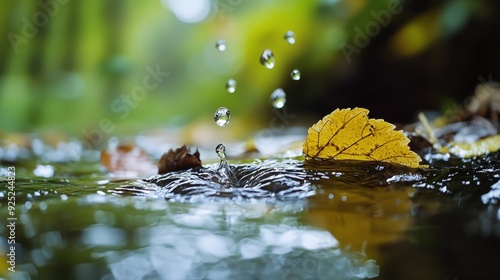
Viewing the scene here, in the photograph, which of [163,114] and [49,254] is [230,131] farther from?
[49,254]

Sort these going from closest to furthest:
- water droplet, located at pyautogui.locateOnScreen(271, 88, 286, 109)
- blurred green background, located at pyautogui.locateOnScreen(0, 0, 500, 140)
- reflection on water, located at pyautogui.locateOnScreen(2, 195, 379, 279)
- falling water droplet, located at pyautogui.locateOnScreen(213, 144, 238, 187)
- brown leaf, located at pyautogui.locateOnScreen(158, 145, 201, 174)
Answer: reflection on water, located at pyautogui.locateOnScreen(2, 195, 379, 279)
falling water droplet, located at pyautogui.locateOnScreen(213, 144, 238, 187)
brown leaf, located at pyautogui.locateOnScreen(158, 145, 201, 174)
water droplet, located at pyautogui.locateOnScreen(271, 88, 286, 109)
blurred green background, located at pyautogui.locateOnScreen(0, 0, 500, 140)

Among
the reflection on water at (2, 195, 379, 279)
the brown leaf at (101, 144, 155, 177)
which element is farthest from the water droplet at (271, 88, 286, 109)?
the reflection on water at (2, 195, 379, 279)

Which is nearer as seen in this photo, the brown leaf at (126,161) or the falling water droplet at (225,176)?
the falling water droplet at (225,176)

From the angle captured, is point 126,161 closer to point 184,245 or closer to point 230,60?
point 184,245

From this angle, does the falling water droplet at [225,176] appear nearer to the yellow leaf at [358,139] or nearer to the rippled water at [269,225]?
the rippled water at [269,225]

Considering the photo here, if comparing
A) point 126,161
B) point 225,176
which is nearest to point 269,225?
point 225,176

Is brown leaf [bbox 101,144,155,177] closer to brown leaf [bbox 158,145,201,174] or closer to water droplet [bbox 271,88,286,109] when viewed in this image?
brown leaf [bbox 158,145,201,174]

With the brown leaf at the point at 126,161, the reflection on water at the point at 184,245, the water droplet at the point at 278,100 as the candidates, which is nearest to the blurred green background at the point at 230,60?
the water droplet at the point at 278,100
